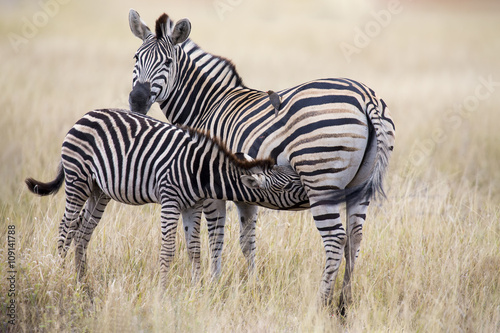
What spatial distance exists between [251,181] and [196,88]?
2.03 metres

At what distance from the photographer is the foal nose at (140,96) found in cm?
581

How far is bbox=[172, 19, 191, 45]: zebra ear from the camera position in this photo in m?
6.05

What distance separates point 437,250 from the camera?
6.29 metres

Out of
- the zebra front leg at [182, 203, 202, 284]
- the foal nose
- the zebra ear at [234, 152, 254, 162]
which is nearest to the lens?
the zebra ear at [234, 152, 254, 162]

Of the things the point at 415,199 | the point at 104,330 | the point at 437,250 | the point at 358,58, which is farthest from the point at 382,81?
the point at 104,330

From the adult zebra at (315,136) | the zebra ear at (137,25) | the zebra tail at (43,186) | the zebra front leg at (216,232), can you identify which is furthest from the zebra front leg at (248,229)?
the zebra ear at (137,25)

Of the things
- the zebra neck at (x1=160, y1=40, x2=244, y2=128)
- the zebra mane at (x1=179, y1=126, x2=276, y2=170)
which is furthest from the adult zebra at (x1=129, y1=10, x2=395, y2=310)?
the zebra mane at (x1=179, y1=126, x2=276, y2=170)

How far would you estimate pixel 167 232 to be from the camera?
5.07 metres

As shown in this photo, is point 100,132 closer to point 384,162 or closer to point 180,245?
point 180,245

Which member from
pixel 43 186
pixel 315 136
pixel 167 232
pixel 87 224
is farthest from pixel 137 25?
pixel 315 136

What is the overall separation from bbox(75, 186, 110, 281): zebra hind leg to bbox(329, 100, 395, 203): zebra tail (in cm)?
282

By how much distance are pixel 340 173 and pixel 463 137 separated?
9462 millimetres

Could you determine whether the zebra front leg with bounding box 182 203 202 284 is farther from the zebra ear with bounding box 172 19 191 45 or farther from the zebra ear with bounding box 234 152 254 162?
the zebra ear with bounding box 172 19 191 45

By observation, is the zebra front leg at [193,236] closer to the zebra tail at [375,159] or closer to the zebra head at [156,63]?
the zebra head at [156,63]
